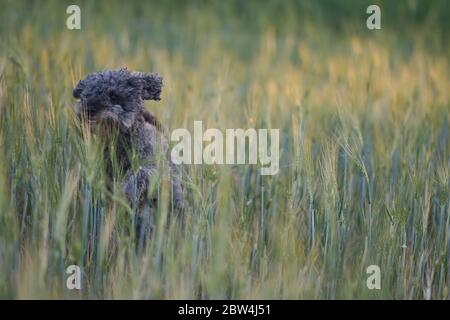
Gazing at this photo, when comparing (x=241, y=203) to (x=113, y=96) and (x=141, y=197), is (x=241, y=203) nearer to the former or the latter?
(x=141, y=197)

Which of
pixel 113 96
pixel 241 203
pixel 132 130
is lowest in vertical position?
pixel 241 203

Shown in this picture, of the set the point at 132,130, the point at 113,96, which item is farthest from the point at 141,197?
the point at 113,96

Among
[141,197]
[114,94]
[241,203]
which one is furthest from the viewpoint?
[241,203]

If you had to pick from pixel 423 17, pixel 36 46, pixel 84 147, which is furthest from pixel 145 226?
pixel 423 17

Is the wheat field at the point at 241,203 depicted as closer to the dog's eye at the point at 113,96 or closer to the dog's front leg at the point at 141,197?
the dog's front leg at the point at 141,197

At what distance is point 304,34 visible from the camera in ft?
29.3

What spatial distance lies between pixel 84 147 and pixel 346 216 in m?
1.49

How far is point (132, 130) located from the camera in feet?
12.8

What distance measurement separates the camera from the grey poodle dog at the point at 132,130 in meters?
3.76

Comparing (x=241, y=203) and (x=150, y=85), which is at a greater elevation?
(x=150, y=85)

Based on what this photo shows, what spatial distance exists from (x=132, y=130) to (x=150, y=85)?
0.26m

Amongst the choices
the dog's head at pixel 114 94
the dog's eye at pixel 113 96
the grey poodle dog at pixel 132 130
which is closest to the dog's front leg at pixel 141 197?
the grey poodle dog at pixel 132 130

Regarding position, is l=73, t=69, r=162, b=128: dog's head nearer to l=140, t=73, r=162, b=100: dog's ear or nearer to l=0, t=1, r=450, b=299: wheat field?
l=140, t=73, r=162, b=100: dog's ear

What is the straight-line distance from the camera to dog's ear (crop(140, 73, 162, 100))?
398cm
